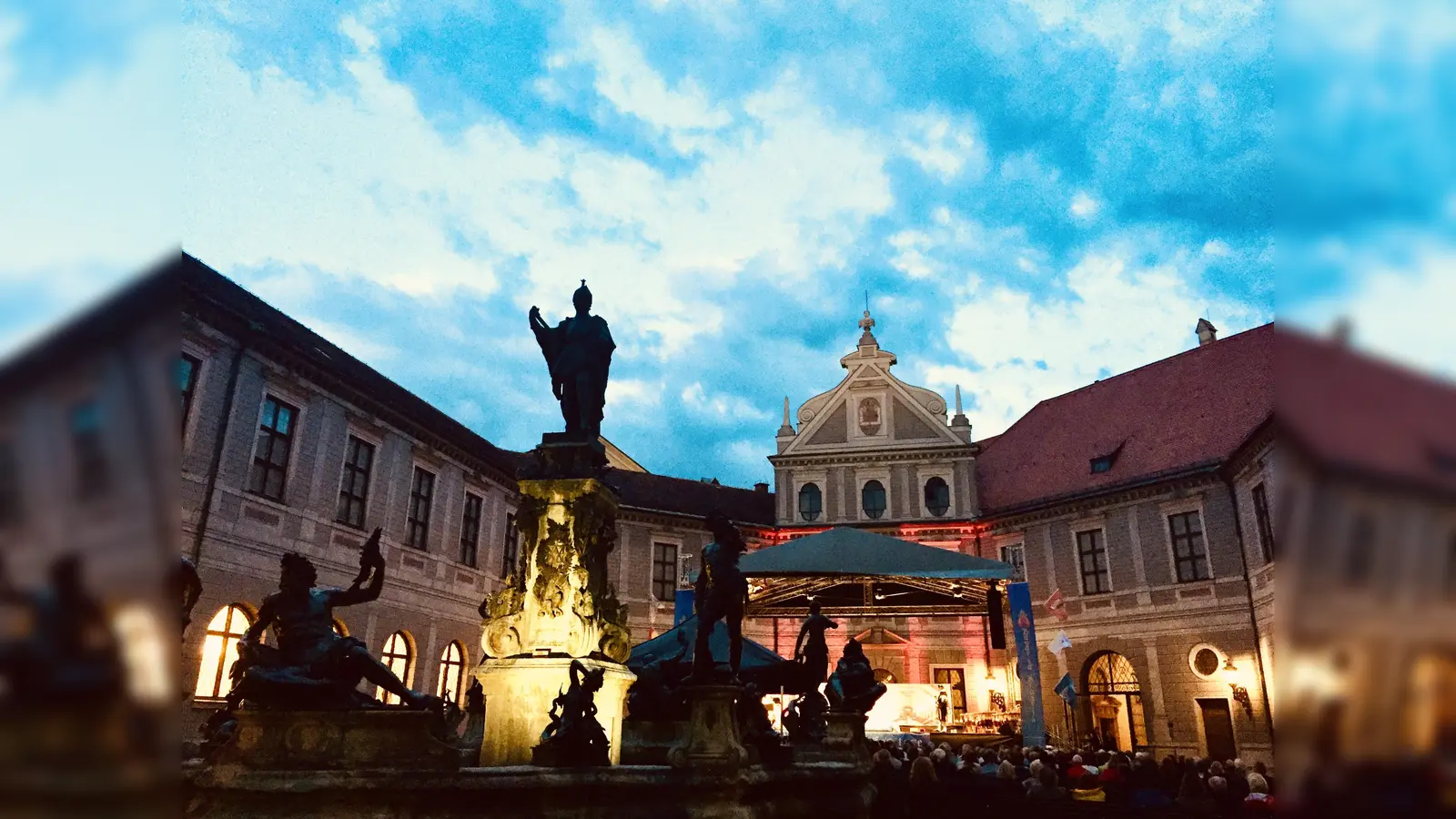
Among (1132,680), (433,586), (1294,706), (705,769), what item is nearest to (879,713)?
(1132,680)

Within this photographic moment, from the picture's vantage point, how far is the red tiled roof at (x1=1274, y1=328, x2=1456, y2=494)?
0.82 metres

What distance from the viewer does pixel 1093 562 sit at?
27281 mm

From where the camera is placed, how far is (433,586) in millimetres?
21781

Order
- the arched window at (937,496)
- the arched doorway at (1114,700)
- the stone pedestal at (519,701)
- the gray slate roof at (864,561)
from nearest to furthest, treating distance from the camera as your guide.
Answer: the stone pedestal at (519,701), the gray slate roof at (864,561), the arched doorway at (1114,700), the arched window at (937,496)

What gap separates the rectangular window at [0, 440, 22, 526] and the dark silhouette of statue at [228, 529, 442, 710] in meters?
6.07

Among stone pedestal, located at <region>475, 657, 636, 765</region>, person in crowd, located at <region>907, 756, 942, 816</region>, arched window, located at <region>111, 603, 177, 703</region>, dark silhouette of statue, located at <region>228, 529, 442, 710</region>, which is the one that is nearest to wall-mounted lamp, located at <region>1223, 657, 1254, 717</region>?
person in crowd, located at <region>907, 756, 942, 816</region>

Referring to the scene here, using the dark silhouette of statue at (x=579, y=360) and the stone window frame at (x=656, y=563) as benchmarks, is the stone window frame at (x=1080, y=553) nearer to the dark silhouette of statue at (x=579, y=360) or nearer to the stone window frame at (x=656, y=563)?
the stone window frame at (x=656, y=563)

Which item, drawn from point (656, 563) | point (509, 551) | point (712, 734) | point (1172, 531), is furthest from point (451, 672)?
point (1172, 531)

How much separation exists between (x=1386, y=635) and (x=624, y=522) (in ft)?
99.9

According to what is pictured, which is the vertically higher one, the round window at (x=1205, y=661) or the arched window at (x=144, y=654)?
the round window at (x=1205, y=661)

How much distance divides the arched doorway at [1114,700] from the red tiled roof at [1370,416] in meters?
28.0

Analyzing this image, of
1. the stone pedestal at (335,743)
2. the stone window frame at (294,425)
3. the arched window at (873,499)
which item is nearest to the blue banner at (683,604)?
the arched window at (873,499)

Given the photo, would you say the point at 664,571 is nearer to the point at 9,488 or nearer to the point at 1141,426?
the point at 1141,426

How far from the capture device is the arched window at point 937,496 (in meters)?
31.1
